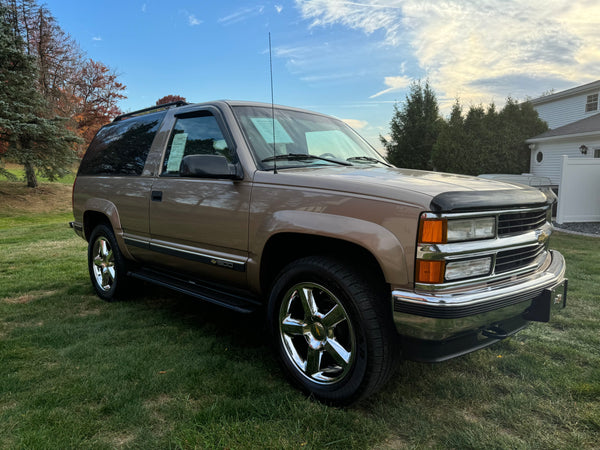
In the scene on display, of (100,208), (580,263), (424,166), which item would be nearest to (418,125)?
(424,166)

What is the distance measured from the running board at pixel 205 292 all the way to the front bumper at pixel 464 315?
4.14ft

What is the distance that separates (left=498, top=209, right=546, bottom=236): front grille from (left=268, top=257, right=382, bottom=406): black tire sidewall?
0.97m

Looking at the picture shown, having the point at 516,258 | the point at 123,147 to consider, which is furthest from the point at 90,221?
the point at 516,258

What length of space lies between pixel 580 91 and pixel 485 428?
2402 cm

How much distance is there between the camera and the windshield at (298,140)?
3369 millimetres

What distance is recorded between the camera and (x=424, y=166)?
3147 cm

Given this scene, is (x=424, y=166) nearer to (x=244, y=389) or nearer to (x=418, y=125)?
(x=418, y=125)

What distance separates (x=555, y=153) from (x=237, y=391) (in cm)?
2085

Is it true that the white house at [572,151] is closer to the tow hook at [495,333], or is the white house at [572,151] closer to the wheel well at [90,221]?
the tow hook at [495,333]

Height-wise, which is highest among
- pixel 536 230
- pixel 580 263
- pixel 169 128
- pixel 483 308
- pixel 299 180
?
pixel 169 128

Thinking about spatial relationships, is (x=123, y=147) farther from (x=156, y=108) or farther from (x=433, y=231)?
(x=433, y=231)

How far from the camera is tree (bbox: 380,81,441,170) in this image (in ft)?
103

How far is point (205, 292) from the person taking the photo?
11.9 ft

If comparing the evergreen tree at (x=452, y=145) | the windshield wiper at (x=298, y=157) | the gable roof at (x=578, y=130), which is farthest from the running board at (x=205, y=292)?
the evergreen tree at (x=452, y=145)
